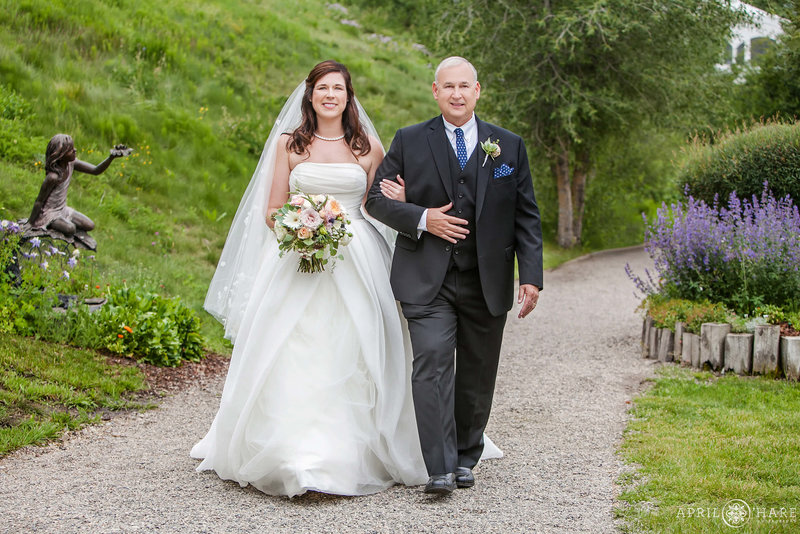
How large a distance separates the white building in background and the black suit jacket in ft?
44.7

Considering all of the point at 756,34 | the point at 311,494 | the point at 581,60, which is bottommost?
the point at 311,494

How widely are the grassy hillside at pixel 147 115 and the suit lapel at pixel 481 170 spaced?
504 centimetres

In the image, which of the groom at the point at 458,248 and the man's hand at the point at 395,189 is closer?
the groom at the point at 458,248

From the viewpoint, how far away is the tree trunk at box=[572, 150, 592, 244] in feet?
72.6

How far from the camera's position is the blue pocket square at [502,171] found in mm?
4965

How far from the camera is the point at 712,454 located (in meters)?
5.34

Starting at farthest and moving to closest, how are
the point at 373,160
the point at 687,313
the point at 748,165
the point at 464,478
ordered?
the point at 748,165 < the point at 687,313 < the point at 373,160 < the point at 464,478

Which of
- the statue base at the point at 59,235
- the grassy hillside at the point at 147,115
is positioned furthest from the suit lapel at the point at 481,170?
the grassy hillside at the point at 147,115

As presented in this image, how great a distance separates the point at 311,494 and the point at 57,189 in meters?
4.70

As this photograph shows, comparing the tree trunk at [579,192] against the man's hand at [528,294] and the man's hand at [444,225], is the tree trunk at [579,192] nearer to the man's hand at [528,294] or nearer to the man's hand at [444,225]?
the man's hand at [528,294]

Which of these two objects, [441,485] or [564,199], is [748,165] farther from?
[564,199]

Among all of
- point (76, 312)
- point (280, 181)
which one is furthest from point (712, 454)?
point (76, 312)

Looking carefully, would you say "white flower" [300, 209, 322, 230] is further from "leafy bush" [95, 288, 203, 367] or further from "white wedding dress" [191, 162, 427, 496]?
"leafy bush" [95, 288, 203, 367]

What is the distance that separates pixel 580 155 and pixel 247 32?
879cm
